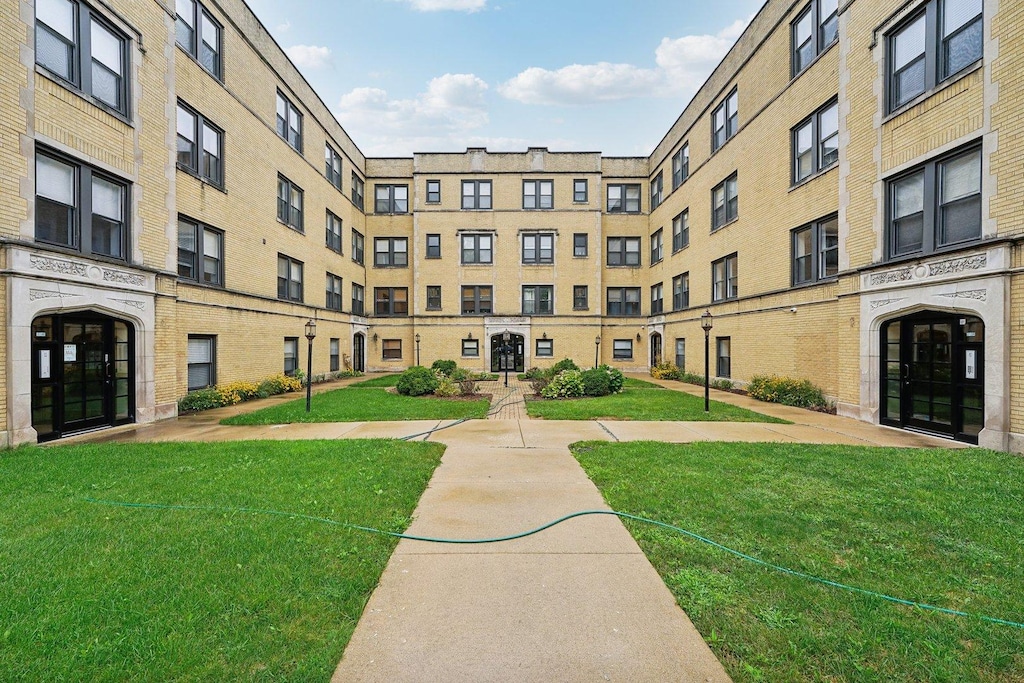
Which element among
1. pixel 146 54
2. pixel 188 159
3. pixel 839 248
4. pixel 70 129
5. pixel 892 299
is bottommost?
pixel 892 299

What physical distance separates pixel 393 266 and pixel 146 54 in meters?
17.4

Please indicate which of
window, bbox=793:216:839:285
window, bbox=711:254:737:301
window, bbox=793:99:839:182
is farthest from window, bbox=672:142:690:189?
window, bbox=793:216:839:285

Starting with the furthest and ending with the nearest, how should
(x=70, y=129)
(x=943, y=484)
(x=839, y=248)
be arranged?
(x=839, y=248), (x=70, y=129), (x=943, y=484)

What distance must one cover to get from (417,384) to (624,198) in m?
19.6

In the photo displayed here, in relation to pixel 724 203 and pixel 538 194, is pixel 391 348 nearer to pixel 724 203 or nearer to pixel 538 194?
pixel 538 194

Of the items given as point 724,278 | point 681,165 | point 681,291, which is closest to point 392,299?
point 681,291

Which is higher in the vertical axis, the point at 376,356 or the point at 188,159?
the point at 188,159

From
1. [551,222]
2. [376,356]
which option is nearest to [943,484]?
[551,222]

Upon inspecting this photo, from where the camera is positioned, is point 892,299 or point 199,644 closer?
point 199,644

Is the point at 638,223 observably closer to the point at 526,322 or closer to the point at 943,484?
the point at 526,322

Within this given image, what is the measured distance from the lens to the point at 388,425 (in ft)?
33.0

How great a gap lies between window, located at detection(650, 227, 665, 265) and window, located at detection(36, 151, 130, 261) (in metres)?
23.8

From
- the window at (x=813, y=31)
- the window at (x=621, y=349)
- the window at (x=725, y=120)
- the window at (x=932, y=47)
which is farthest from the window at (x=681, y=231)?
the window at (x=932, y=47)

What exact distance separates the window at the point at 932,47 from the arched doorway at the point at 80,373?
1898cm
